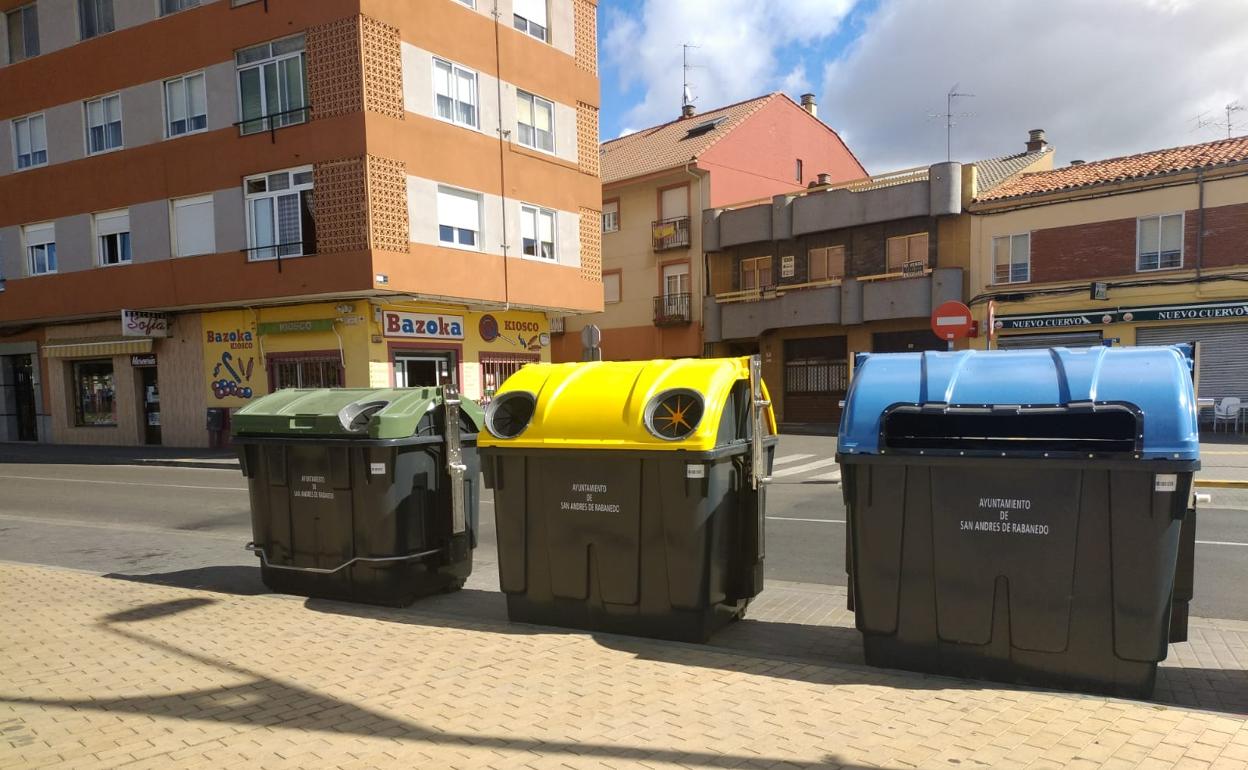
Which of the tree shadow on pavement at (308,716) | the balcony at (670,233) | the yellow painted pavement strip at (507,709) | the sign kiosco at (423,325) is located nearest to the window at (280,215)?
the sign kiosco at (423,325)

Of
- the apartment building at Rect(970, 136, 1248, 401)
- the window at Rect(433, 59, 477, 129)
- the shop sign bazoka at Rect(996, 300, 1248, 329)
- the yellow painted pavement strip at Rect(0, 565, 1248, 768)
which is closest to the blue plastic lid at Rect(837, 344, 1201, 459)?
the yellow painted pavement strip at Rect(0, 565, 1248, 768)

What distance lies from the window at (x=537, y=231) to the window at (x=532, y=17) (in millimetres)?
4774

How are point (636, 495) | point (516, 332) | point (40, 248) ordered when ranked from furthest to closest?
1. point (40, 248)
2. point (516, 332)
3. point (636, 495)

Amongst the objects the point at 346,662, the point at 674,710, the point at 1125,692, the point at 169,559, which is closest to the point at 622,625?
the point at 674,710

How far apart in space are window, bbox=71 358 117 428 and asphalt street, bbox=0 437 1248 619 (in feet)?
26.7

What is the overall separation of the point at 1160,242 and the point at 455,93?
18718mm

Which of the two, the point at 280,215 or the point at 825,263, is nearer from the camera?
the point at 280,215

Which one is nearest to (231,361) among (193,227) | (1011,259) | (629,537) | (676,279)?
(193,227)

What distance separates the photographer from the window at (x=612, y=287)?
31.8m

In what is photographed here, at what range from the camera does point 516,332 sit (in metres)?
22.7

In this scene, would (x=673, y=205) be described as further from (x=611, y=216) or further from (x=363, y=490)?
(x=363, y=490)

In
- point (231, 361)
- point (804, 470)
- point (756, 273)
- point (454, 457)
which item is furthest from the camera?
point (756, 273)

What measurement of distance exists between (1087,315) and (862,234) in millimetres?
7074

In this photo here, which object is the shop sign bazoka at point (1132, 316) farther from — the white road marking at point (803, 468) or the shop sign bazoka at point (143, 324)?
the shop sign bazoka at point (143, 324)
